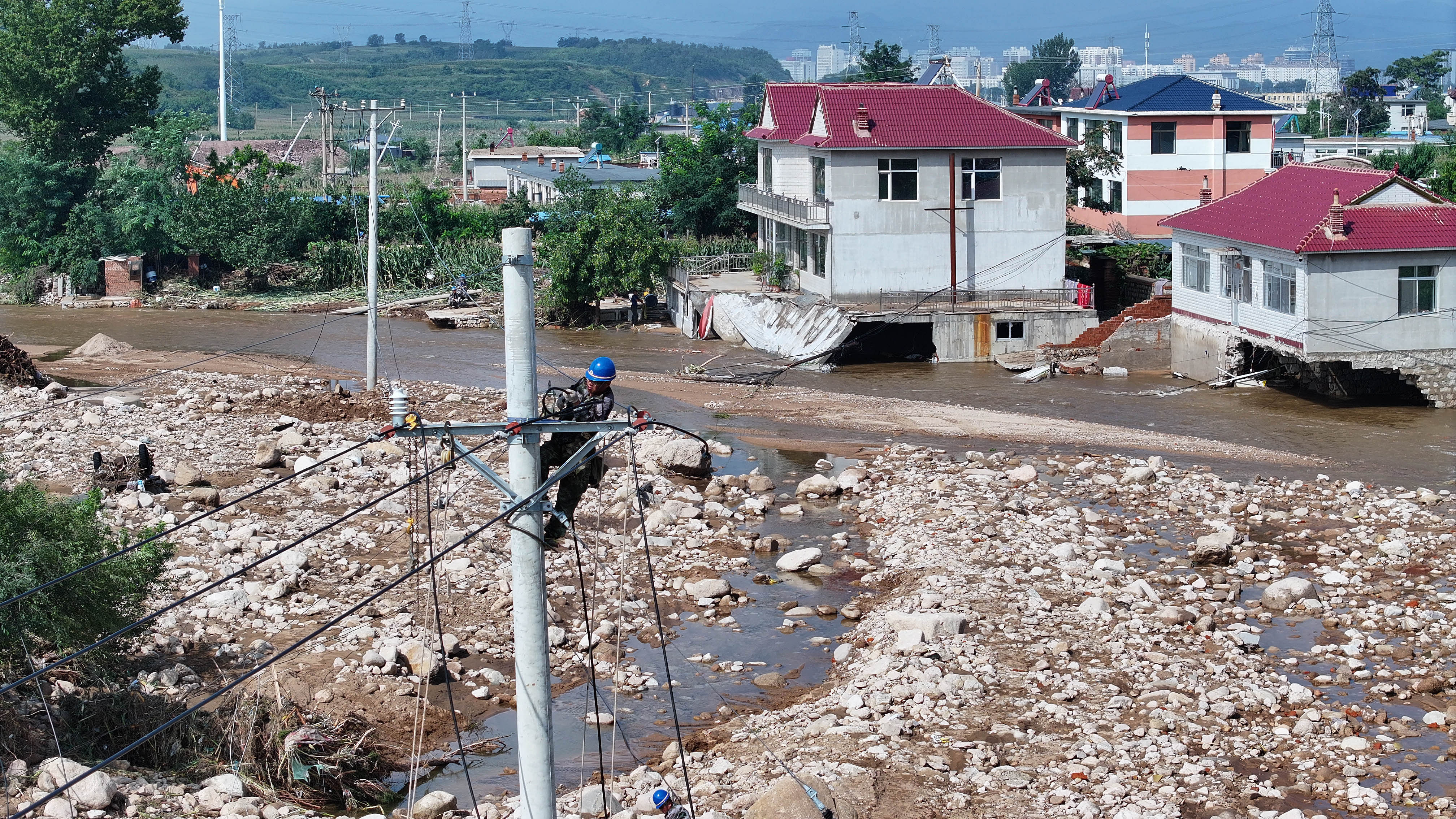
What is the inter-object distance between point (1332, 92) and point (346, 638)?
93792 millimetres

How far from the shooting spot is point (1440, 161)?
50.1 metres

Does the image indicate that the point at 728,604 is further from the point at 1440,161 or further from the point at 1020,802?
the point at 1440,161

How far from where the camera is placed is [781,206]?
1521 inches

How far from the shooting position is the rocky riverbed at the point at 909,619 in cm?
1184

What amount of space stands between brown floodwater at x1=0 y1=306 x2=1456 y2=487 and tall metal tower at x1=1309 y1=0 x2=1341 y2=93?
7361cm

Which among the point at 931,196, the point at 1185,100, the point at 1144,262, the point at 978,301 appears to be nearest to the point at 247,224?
the point at 931,196

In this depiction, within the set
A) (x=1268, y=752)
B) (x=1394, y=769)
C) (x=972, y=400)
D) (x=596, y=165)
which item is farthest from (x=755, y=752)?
(x=596, y=165)

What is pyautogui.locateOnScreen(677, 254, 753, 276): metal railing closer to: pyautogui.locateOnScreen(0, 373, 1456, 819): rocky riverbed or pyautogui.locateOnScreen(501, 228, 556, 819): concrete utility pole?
pyautogui.locateOnScreen(0, 373, 1456, 819): rocky riverbed

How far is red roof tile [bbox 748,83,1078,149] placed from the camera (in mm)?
35188

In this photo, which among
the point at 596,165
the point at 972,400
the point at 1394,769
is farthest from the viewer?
the point at 596,165

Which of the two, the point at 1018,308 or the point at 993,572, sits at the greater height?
the point at 1018,308

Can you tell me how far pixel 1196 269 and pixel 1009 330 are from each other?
502 centimetres

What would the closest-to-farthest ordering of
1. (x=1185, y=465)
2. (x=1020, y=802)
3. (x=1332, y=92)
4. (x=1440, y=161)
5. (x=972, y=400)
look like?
(x=1020, y=802) < (x=1185, y=465) < (x=972, y=400) < (x=1440, y=161) < (x=1332, y=92)

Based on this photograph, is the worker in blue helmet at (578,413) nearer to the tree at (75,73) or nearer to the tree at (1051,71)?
the tree at (75,73)
